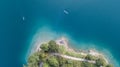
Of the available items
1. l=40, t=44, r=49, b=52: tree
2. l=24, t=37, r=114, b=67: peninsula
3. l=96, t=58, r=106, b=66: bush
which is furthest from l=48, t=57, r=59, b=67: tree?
l=96, t=58, r=106, b=66: bush

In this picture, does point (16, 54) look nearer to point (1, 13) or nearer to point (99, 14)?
point (1, 13)

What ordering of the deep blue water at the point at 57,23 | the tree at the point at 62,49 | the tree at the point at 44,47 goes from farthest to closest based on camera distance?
the deep blue water at the point at 57,23, the tree at the point at 62,49, the tree at the point at 44,47

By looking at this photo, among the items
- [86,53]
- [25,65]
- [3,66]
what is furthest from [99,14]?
[3,66]

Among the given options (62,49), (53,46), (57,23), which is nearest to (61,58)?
(62,49)

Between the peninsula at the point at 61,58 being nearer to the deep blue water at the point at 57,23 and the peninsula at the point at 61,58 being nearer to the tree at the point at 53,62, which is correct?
the tree at the point at 53,62

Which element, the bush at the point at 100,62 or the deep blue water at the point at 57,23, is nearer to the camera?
the bush at the point at 100,62

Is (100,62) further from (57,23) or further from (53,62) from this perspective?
(57,23)

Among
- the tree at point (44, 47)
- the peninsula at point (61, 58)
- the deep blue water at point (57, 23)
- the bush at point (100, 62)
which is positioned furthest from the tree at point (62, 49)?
the bush at point (100, 62)
